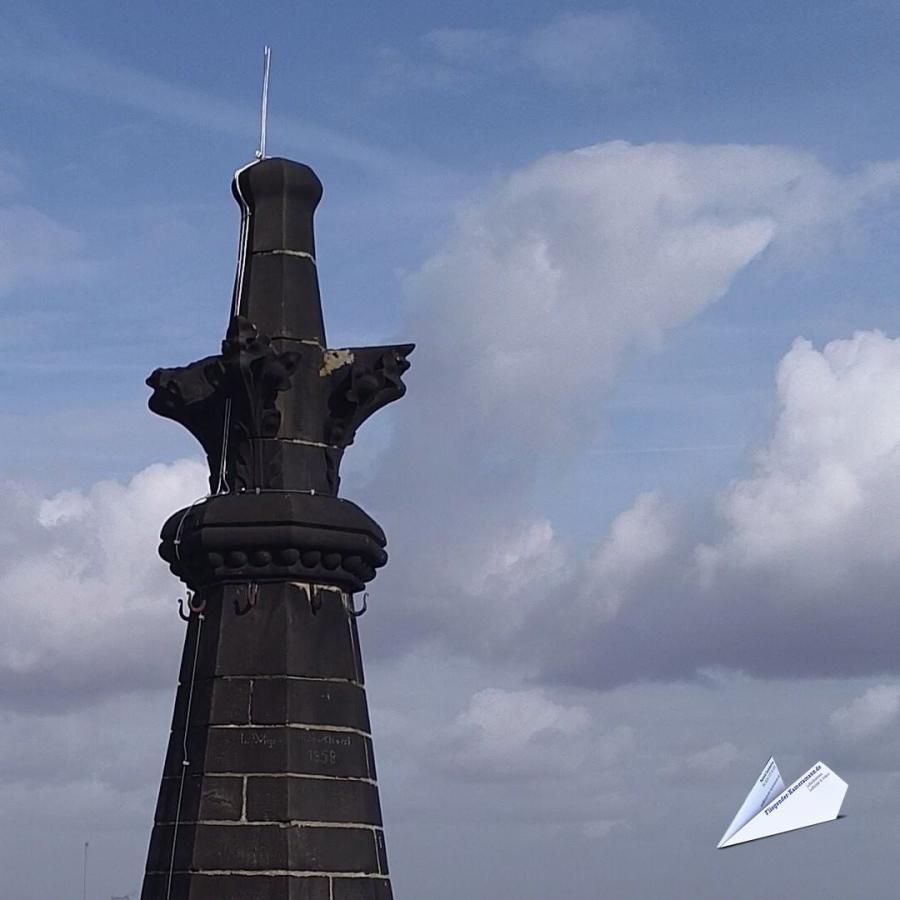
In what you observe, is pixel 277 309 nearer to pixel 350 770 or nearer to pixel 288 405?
pixel 288 405

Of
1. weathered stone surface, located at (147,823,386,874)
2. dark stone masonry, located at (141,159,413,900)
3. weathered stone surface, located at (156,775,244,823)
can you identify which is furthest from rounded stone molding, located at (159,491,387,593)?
weathered stone surface, located at (147,823,386,874)

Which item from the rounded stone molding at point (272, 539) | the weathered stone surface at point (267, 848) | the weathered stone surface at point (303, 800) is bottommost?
the weathered stone surface at point (267, 848)

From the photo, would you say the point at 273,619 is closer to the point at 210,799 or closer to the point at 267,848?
the point at 210,799

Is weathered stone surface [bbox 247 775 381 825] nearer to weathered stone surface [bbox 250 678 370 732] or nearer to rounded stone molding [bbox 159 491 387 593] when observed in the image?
weathered stone surface [bbox 250 678 370 732]

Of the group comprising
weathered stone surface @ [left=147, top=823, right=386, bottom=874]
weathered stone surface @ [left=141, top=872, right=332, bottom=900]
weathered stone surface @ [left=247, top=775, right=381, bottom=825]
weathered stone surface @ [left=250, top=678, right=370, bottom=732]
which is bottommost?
weathered stone surface @ [left=141, top=872, right=332, bottom=900]

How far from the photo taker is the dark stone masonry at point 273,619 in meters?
13.9

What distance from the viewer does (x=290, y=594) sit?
1464cm

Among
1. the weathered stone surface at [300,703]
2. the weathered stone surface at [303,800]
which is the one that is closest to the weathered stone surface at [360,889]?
the weathered stone surface at [303,800]

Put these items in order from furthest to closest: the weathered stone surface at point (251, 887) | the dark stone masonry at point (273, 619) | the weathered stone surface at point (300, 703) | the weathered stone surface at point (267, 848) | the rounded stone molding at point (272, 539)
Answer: the rounded stone molding at point (272, 539), the weathered stone surface at point (300, 703), the dark stone masonry at point (273, 619), the weathered stone surface at point (267, 848), the weathered stone surface at point (251, 887)

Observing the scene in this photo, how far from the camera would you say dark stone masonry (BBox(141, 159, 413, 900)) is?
1394 cm

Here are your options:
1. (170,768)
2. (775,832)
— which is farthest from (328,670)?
(775,832)

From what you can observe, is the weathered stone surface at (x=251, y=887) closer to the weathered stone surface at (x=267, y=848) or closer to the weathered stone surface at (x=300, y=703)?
the weathered stone surface at (x=267, y=848)

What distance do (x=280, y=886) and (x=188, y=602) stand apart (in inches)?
109

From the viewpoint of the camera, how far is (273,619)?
14539mm
